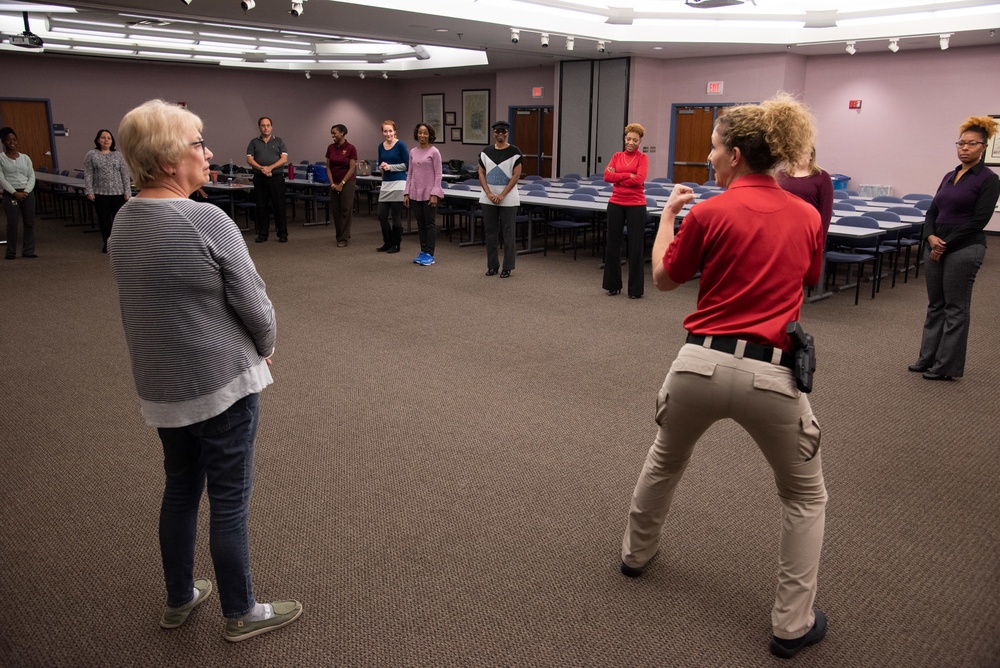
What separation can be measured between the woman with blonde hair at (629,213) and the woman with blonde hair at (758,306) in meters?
4.81

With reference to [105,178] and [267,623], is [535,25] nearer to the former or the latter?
[105,178]

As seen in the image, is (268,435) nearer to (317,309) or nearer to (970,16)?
(317,309)

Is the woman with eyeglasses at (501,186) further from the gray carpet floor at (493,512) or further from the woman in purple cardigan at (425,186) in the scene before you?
the gray carpet floor at (493,512)

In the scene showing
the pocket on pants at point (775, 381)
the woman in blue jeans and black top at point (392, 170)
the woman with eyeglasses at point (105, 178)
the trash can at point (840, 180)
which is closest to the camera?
the pocket on pants at point (775, 381)

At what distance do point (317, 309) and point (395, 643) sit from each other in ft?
15.2

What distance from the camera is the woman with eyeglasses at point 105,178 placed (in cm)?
883

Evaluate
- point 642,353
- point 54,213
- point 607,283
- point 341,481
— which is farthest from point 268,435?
point 54,213

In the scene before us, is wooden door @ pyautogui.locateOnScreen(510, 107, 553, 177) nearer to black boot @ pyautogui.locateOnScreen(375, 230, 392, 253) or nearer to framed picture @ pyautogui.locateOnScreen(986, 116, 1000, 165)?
black boot @ pyautogui.locateOnScreen(375, 230, 392, 253)

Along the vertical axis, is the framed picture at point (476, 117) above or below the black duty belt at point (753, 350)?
above

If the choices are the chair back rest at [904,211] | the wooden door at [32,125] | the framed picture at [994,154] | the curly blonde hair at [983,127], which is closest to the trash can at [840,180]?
the framed picture at [994,154]

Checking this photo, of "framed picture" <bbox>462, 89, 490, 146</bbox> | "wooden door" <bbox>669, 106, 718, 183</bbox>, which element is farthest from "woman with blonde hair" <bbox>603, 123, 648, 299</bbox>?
"framed picture" <bbox>462, 89, 490, 146</bbox>

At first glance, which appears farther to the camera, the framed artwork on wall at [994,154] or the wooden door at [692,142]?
the wooden door at [692,142]

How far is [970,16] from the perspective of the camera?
33.9 ft

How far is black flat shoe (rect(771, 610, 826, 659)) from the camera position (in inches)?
85.3
